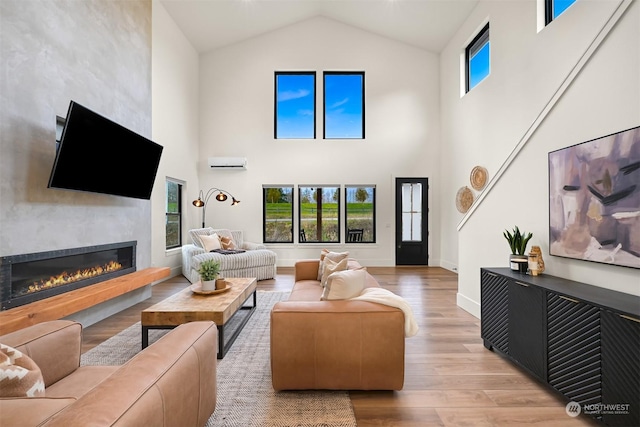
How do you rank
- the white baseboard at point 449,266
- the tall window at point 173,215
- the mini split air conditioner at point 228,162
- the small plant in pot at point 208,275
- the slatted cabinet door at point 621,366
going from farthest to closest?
the mini split air conditioner at point 228,162 < the white baseboard at point 449,266 < the tall window at point 173,215 < the small plant in pot at point 208,275 < the slatted cabinet door at point 621,366

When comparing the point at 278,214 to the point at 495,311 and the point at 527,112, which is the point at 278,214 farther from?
the point at 495,311

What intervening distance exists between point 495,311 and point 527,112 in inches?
126

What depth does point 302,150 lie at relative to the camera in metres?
7.35

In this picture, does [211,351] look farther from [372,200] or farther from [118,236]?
[372,200]

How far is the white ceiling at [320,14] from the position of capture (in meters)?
5.84

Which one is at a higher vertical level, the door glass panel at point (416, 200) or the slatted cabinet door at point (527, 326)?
the door glass panel at point (416, 200)

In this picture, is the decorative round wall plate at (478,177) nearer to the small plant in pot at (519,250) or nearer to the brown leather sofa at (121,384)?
the small plant in pot at (519,250)

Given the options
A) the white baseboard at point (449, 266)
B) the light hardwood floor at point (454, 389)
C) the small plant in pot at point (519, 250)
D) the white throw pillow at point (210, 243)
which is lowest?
the light hardwood floor at point (454, 389)

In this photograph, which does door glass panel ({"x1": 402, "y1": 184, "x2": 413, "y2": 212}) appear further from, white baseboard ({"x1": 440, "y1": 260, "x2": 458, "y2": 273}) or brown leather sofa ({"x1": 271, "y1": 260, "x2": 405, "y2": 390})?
brown leather sofa ({"x1": 271, "y1": 260, "x2": 405, "y2": 390})

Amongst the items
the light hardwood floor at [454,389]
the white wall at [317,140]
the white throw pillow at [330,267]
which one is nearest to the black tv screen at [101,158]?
the light hardwood floor at [454,389]

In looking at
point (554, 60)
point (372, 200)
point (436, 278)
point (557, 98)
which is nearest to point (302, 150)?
point (372, 200)

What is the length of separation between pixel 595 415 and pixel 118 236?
478 cm

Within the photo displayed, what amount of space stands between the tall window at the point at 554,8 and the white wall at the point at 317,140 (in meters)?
3.29

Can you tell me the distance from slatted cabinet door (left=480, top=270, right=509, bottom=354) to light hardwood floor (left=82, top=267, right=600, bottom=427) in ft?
0.44
